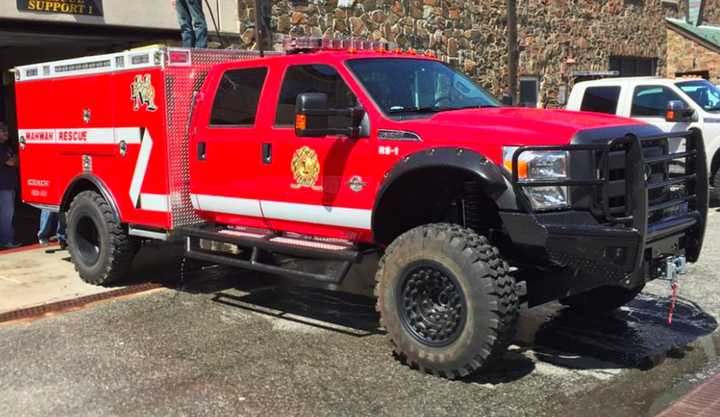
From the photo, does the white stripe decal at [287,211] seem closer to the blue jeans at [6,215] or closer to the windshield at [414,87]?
the windshield at [414,87]

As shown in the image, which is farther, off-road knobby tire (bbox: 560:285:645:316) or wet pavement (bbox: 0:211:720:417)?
off-road knobby tire (bbox: 560:285:645:316)

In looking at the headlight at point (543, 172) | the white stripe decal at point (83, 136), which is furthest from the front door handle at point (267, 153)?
the headlight at point (543, 172)

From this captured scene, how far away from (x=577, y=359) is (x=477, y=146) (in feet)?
5.60

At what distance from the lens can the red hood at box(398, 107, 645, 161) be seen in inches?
175

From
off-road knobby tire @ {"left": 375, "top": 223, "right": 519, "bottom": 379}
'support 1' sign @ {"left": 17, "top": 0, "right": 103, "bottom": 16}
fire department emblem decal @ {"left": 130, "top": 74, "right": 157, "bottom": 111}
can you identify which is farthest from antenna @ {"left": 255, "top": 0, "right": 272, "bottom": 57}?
off-road knobby tire @ {"left": 375, "top": 223, "right": 519, "bottom": 379}

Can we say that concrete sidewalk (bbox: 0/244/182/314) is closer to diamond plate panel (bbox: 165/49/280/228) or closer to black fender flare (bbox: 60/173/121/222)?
black fender flare (bbox: 60/173/121/222)

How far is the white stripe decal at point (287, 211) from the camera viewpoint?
17.4 ft

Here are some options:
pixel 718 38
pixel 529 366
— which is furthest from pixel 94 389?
pixel 718 38

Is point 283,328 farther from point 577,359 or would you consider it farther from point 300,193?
point 577,359

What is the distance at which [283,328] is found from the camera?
5961mm

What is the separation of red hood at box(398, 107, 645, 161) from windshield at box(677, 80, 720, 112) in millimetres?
6892

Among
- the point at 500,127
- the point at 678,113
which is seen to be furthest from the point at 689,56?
the point at 500,127

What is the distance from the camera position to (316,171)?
216 inches

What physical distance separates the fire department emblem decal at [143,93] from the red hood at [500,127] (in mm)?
2717
